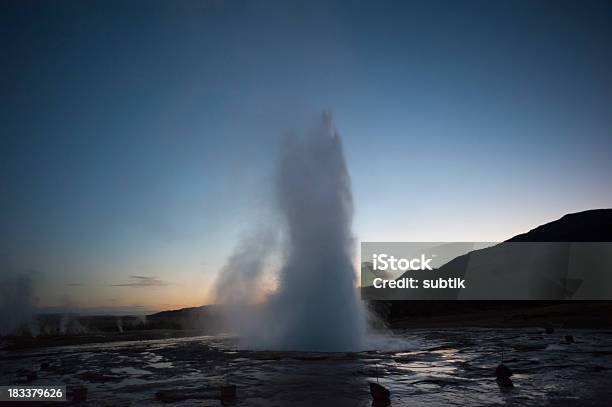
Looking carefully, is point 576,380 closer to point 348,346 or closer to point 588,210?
point 348,346

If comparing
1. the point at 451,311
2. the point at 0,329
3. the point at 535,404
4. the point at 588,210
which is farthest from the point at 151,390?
the point at 588,210

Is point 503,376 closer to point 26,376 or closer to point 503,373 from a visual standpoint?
point 503,373

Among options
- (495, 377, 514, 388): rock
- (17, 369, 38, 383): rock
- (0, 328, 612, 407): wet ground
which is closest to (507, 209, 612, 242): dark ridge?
(0, 328, 612, 407): wet ground

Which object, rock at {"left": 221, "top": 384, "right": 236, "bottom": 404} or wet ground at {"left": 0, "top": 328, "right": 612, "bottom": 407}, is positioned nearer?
wet ground at {"left": 0, "top": 328, "right": 612, "bottom": 407}

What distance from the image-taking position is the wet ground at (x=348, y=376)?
Result: 581 inches

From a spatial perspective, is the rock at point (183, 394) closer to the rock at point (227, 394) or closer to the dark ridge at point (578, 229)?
the rock at point (227, 394)

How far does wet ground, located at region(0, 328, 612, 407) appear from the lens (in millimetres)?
14766

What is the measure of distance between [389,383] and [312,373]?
13.7ft

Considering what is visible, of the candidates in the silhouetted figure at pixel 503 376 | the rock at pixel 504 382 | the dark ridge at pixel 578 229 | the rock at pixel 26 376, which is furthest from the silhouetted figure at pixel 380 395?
the dark ridge at pixel 578 229

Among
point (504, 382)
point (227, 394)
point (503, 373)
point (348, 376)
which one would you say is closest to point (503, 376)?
point (503, 373)

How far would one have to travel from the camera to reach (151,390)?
17438 mm

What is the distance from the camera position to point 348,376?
61.7 ft

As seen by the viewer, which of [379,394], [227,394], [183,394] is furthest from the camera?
[183,394]

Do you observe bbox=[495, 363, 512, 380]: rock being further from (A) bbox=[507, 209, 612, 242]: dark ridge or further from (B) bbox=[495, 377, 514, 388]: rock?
(A) bbox=[507, 209, 612, 242]: dark ridge
